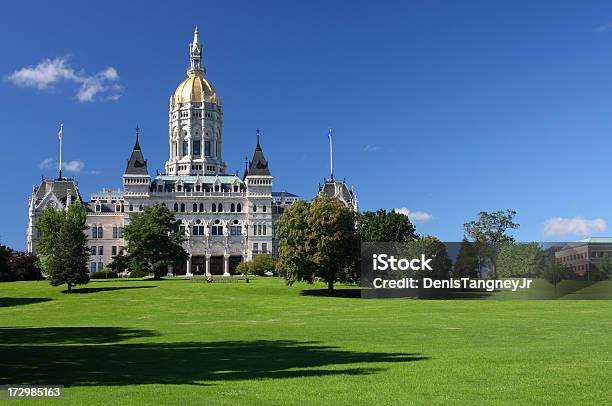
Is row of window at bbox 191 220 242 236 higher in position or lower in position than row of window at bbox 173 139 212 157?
lower

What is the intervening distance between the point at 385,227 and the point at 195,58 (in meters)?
99.0

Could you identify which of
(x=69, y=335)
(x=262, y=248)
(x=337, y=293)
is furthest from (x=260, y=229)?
(x=69, y=335)

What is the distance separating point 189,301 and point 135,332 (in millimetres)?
28953

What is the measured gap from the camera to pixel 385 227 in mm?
91000

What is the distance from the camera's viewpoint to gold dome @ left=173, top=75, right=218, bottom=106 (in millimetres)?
162250

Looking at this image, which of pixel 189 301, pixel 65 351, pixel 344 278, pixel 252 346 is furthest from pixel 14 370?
pixel 344 278

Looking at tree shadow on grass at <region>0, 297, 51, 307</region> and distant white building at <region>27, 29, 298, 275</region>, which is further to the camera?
distant white building at <region>27, 29, 298, 275</region>

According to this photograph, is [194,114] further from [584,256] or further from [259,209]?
[584,256]

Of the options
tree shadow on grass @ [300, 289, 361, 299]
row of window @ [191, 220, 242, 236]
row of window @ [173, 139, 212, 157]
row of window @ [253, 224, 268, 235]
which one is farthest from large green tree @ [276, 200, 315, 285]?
row of window @ [173, 139, 212, 157]

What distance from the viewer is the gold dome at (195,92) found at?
532 feet

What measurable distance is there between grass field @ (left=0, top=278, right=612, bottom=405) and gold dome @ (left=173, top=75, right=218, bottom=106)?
110 m

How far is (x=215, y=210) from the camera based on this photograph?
463 feet

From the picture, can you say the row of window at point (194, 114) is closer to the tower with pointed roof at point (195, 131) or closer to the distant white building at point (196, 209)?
the tower with pointed roof at point (195, 131)

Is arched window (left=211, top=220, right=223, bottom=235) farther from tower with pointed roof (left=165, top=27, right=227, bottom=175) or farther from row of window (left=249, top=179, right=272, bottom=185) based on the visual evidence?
tower with pointed roof (left=165, top=27, right=227, bottom=175)
